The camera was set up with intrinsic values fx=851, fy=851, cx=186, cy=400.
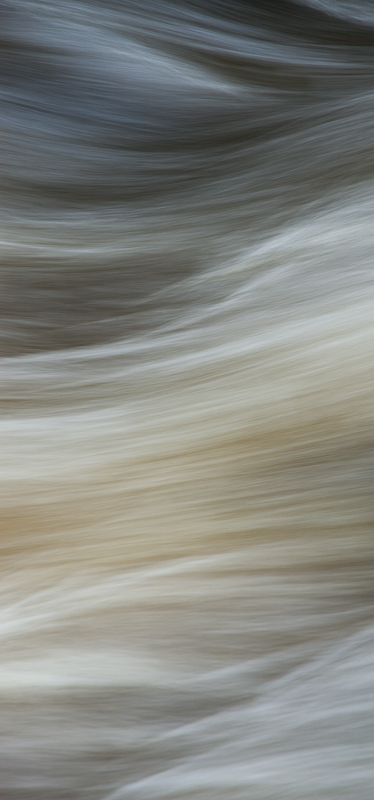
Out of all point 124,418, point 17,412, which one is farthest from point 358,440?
point 17,412

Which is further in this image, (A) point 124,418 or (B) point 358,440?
(A) point 124,418

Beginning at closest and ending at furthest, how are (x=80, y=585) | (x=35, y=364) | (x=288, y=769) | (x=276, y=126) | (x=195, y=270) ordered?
1. (x=288, y=769)
2. (x=80, y=585)
3. (x=35, y=364)
4. (x=195, y=270)
5. (x=276, y=126)

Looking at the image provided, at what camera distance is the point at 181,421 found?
804 mm

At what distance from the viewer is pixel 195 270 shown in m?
1.09

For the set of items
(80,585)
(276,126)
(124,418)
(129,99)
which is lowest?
(80,585)

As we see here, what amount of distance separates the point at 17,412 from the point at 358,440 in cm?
35

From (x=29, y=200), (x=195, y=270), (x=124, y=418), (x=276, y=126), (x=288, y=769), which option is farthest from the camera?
(x=276, y=126)

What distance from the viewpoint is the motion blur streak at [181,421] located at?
547 mm

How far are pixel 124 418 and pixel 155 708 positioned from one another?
13.1 inches

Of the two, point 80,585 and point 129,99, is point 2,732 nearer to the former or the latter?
point 80,585

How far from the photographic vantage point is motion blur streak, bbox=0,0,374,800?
1.80 ft

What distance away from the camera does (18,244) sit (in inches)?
44.6

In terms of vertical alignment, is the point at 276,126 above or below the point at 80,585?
above

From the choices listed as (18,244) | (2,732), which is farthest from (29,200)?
(2,732)
